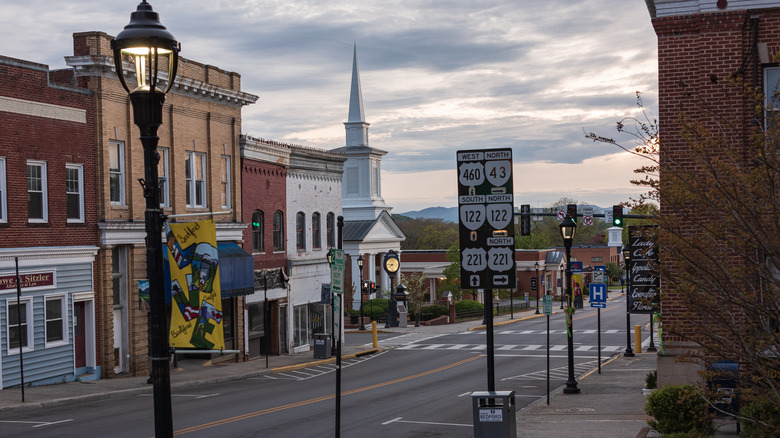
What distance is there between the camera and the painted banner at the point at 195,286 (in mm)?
17672

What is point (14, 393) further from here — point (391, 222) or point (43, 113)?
point (391, 222)

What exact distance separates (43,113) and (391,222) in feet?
167

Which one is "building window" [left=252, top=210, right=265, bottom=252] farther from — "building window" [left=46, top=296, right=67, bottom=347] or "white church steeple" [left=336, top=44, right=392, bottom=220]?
"white church steeple" [left=336, top=44, right=392, bottom=220]

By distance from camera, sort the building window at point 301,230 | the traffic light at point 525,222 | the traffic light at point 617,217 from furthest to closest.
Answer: the traffic light at point 525,222 → the building window at point 301,230 → the traffic light at point 617,217

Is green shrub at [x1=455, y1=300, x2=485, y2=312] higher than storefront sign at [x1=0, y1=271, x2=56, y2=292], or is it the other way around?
storefront sign at [x1=0, y1=271, x2=56, y2=292]

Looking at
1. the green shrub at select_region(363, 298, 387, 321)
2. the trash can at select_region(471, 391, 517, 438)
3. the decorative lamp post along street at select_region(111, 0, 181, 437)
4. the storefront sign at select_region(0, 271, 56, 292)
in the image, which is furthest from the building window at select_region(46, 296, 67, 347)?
the green shrub at select_region(363, 298, 387, 321)

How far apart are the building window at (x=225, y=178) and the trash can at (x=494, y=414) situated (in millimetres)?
24033

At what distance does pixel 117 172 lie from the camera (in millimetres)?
29297

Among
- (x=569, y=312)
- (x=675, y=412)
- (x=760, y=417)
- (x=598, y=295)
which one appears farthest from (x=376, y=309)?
(x=760, y=417)

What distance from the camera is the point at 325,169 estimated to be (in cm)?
4406

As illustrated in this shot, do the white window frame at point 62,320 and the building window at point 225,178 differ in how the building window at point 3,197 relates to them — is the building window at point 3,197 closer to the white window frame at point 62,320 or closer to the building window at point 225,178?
the white window frame at point 62,320

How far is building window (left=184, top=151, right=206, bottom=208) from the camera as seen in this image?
110ft

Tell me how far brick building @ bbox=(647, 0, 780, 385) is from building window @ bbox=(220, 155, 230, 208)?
850 inches

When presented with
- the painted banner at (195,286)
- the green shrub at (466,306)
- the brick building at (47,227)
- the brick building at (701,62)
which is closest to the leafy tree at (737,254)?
the brick building at (701,62)
